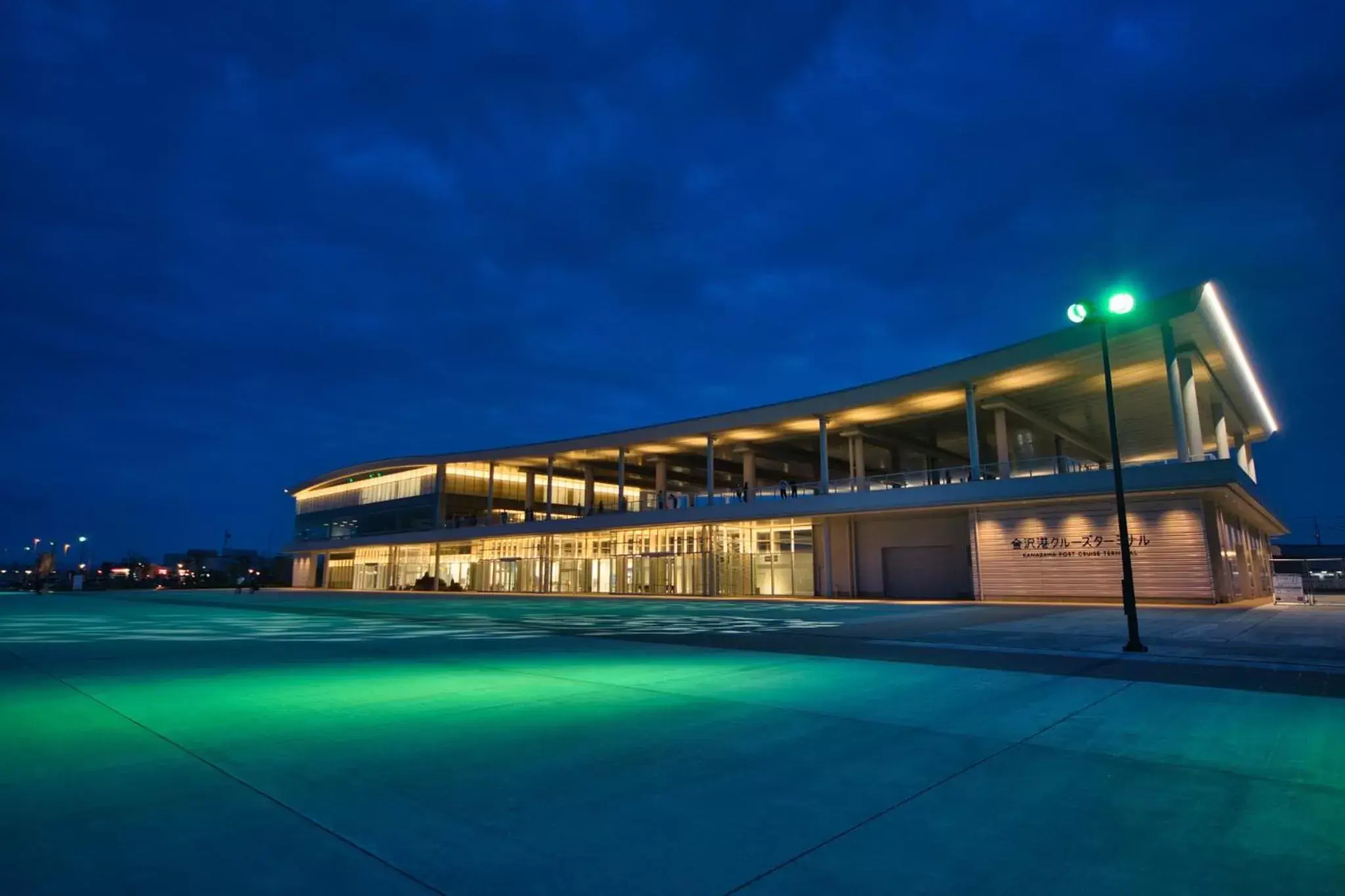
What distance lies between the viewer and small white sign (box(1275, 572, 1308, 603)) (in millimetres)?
27109

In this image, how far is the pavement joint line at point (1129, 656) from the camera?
9.44 metres

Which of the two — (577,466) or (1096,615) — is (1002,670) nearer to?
(1096,615)

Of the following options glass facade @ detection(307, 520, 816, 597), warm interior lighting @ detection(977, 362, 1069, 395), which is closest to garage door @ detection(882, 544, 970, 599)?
glass facade @ detection(307, 520, 816, 597)

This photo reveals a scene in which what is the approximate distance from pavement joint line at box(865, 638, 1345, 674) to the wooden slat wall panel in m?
17.7

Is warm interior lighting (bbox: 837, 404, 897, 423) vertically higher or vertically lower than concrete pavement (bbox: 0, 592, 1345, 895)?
higher

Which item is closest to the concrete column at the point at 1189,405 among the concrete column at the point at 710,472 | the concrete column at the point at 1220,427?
the concrete column at the point at 1220,427

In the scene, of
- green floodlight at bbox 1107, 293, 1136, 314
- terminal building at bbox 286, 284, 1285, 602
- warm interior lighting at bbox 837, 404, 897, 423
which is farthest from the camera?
warm interior lighting at bbox 837, 404, 897, 423

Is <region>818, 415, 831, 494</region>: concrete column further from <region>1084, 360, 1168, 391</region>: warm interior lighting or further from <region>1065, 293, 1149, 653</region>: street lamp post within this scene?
<region>1065, 293, 1149, 653</region>: street lamp post

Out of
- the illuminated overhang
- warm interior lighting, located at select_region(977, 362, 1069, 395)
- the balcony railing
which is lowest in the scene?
the balcony railing

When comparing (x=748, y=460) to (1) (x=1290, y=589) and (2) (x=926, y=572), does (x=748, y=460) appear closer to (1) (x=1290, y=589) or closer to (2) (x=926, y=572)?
(2) (x=926, y=572)

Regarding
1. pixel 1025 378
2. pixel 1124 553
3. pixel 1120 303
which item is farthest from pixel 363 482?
pixel 1120 303

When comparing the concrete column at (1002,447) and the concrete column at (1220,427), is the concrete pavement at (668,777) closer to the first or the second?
the concrete column at (1002,447)

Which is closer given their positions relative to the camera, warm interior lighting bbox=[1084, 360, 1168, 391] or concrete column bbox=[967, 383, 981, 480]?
warm interior lighting bbox=[1084, 360, 1168, 391]

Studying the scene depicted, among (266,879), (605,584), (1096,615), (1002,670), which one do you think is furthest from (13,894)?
(605,584)
